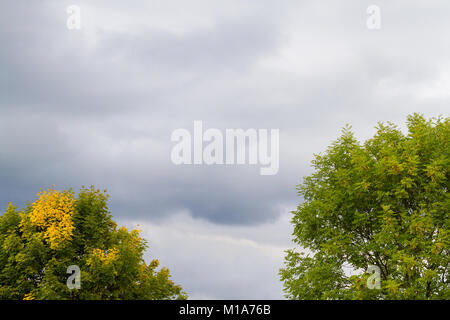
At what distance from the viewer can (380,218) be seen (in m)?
32.4

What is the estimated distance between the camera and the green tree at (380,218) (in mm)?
28328

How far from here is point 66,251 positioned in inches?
1303

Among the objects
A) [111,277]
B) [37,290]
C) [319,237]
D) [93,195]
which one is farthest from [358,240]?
[37,290]

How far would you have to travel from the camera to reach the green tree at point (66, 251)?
31.9 m

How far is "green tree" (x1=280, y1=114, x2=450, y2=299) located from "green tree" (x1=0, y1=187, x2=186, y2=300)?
493 inches

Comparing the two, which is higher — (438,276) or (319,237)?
(319,237)

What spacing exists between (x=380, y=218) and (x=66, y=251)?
75.8 ft

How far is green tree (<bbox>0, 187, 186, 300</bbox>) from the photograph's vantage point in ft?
105

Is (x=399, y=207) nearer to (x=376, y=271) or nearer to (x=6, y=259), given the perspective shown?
→ (x=376, y=271)

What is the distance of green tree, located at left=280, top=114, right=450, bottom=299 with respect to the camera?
2833 cm

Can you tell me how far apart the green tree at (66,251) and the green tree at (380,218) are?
12.5 m

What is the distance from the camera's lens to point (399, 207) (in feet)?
103

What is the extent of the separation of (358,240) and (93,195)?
21191 mm
